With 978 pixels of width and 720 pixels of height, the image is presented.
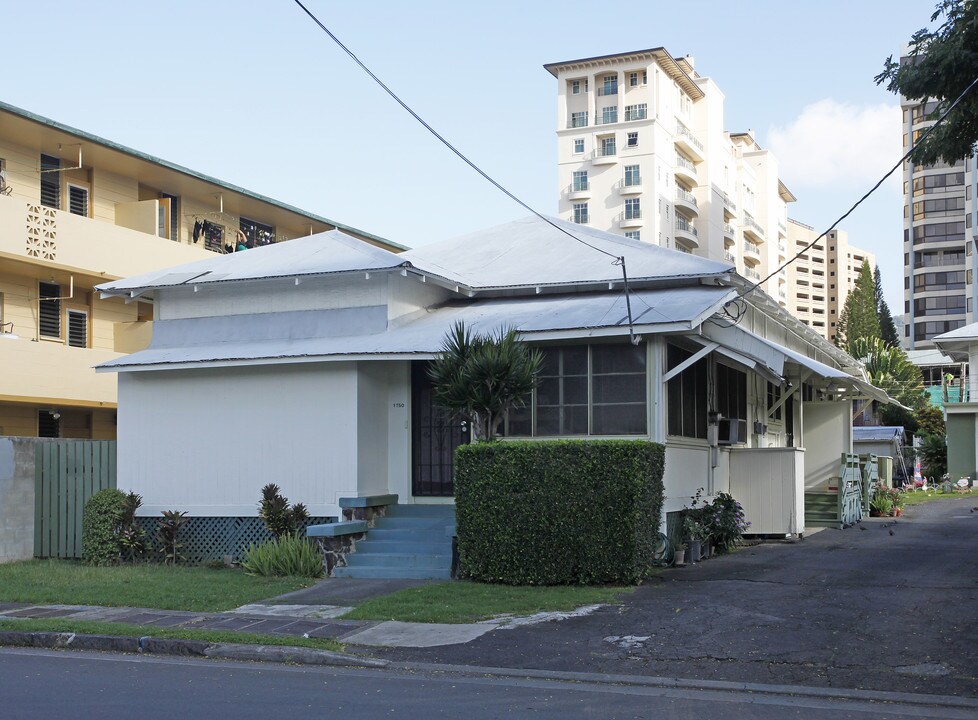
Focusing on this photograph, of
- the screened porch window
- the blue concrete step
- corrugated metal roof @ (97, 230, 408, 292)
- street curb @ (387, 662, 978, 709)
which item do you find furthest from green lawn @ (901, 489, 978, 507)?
street curb @ (387, 662, 978, 709)

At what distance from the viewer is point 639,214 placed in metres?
83.4

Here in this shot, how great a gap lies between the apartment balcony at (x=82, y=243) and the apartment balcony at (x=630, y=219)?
2224 inches

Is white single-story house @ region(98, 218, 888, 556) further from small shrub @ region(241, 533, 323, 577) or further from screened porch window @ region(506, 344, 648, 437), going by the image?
small shrub @ region(241, 533, 323, 577)

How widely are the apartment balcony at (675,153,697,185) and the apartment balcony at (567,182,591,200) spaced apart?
7294 millimetres

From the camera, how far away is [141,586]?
14.9 metres

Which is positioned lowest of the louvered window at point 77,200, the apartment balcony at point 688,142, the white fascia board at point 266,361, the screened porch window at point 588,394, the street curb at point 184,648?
the street curb at point 184,648

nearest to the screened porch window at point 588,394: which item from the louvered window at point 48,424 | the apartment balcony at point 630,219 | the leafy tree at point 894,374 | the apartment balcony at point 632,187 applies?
the louvered window at point 48,424

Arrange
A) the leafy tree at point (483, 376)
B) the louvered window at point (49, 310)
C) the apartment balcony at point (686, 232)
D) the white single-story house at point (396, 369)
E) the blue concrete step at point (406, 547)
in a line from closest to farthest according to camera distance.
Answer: the leafy tree at point (483, 376) → the blue concrete step at point (406, 547) → the white single-story house at point (396, 369) → the louvered window at point (49, 310) → the apartment balcony at point (686, 232)

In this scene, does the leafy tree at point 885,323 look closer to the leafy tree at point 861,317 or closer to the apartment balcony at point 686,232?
the leafy tree at point 861,317

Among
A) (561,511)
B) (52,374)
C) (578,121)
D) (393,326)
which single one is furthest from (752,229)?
(561,511)

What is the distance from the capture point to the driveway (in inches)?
384

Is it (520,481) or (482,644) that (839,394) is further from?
(482,644)

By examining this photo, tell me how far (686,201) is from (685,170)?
8.18 feet

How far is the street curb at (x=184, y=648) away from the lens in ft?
34.8
